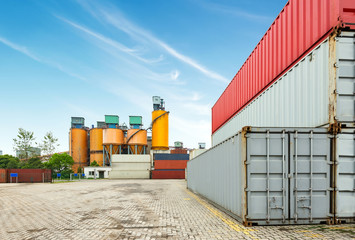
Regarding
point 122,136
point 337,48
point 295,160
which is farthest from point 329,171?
point 122,136

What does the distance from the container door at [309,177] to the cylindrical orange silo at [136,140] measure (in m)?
54.7

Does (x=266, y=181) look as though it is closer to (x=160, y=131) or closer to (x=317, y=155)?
(x=317, y=155)

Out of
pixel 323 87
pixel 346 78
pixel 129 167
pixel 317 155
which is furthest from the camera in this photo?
pixel 129 167

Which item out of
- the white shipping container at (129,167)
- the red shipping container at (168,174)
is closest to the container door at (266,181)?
the red shipping container at (168,174)

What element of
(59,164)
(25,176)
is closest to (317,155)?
(25,176)

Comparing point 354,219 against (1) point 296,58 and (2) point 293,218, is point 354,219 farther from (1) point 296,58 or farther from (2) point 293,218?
(1) point 296,58

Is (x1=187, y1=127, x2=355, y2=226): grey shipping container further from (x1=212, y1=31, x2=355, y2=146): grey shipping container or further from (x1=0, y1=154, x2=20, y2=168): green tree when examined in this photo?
(x1=0, y1=154, x2=20, y2=168): green tree

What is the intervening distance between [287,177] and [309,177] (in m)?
0.72

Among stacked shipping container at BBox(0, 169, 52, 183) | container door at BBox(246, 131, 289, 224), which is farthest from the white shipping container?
container door at BBox(246, 131, 289, 224)

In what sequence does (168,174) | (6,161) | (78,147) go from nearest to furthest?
(168,174), (6,161), (78,147)

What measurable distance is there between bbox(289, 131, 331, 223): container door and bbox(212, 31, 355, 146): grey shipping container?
0.82 m

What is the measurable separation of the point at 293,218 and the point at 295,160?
5.85ft

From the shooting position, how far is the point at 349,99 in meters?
6.53

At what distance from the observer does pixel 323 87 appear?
6754mm
